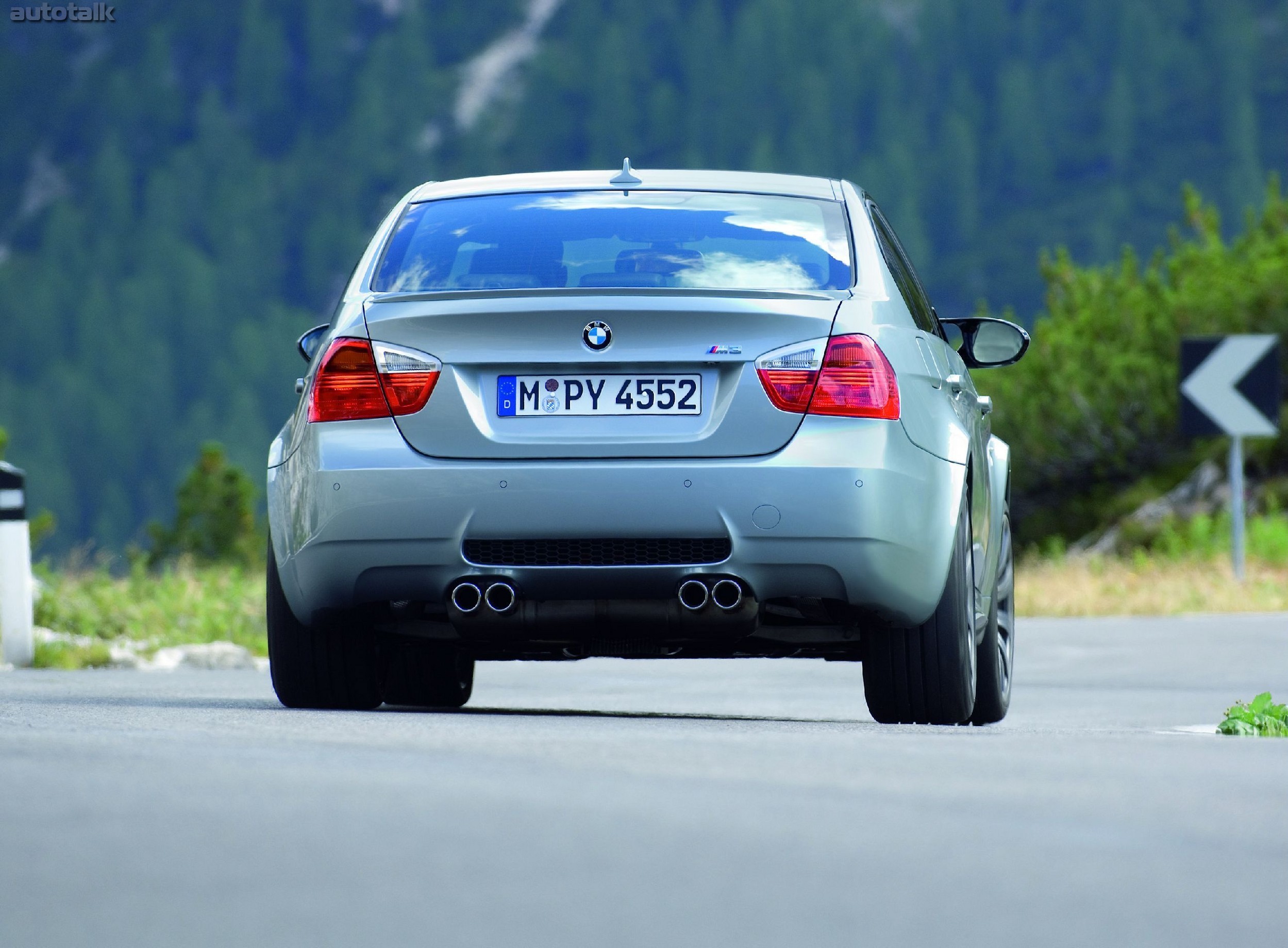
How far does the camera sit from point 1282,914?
11.7 feet

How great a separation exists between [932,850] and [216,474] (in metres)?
70.7

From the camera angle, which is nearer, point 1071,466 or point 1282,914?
point 1282,914

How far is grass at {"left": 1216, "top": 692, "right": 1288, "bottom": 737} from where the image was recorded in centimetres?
648

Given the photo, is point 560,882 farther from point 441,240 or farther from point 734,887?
point 441,240

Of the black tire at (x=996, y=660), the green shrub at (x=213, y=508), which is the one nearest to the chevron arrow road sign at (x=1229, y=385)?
the black tire at (x=996, y=660)

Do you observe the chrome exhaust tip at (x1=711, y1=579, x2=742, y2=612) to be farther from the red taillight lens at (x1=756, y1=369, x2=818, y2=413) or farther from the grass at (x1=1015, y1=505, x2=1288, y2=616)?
the grass at (x1=1015, y1=505, x2=1288, y2=616)

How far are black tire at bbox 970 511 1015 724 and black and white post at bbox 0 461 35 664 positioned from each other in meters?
5.14

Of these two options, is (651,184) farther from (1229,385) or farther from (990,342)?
(1229,385)

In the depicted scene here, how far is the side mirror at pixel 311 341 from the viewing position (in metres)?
Result: 7.18

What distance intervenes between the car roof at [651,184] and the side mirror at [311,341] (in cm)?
56

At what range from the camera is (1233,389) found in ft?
57.7

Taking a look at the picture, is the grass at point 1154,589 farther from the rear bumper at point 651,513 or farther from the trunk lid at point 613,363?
the trunk lid at point 613,363

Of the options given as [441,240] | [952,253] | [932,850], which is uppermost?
[441,240]

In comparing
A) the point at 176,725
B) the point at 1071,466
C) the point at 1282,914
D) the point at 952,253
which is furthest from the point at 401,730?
the point at 952,253
